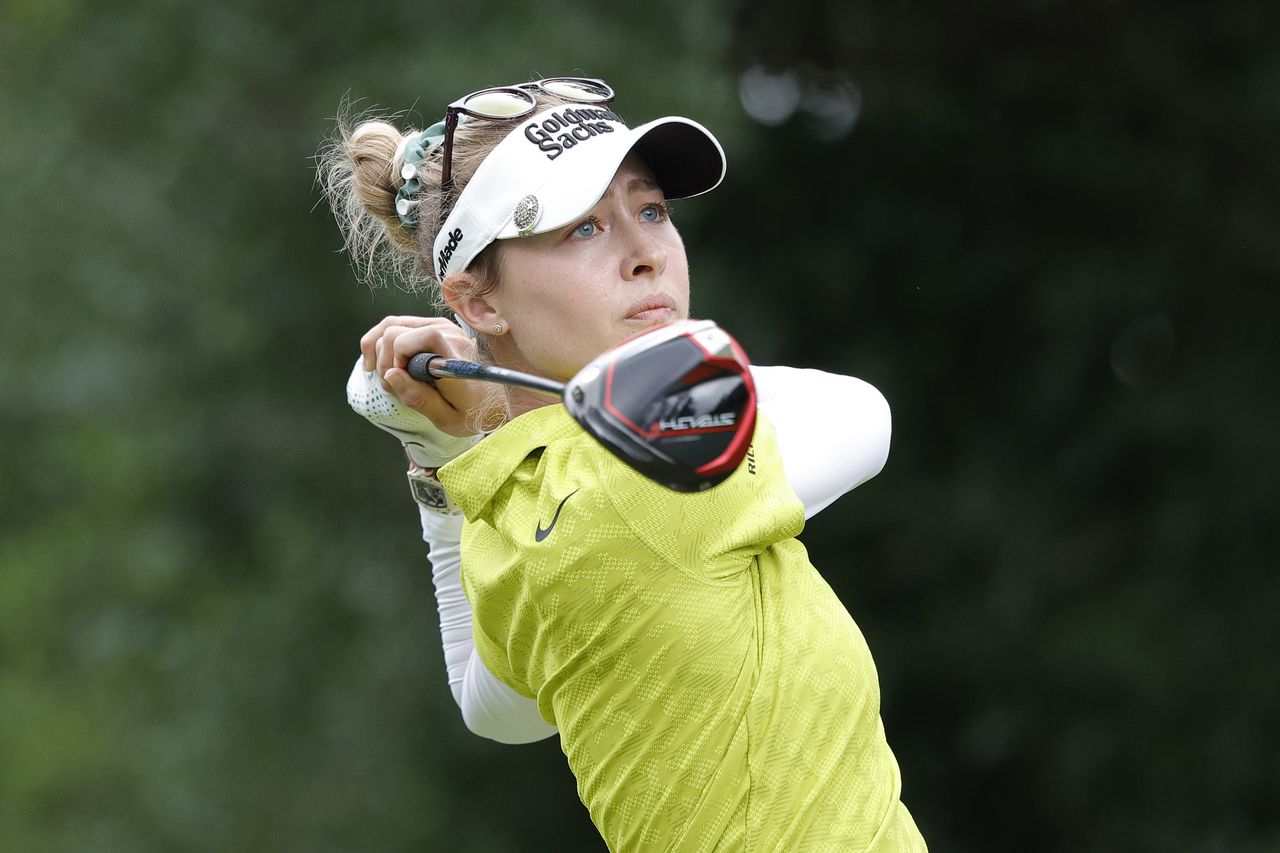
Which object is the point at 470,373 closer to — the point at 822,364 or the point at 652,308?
the point at 652,308

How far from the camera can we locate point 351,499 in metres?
7.17

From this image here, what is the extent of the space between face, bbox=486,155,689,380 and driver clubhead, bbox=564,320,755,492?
1.57 feet

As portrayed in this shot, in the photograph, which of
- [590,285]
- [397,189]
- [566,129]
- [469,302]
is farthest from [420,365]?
[397,189]

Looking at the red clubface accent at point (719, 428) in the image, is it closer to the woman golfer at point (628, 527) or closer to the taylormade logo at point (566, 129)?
the woman golfer at point (628, 527)

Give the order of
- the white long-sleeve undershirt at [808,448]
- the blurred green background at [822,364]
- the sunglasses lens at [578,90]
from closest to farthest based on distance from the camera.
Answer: the white long-sleeve undershirt at [808,448]
the sunglasses lens at [578,90]
the blurred green background at [822,364]

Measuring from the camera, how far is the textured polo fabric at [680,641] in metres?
1.99

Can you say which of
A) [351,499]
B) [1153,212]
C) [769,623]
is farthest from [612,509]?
[351,499]

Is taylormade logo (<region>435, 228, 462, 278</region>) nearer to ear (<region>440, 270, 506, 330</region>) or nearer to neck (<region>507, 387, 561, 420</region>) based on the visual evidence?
ear (<region>440, 270, 506, 330</region>)

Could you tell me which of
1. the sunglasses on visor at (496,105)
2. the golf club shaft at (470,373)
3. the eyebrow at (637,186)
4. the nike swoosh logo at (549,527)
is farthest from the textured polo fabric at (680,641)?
the sunglasses on visor at (496,105)

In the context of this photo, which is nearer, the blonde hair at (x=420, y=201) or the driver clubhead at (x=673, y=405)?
the driver clubhead at (x=673, y=405)

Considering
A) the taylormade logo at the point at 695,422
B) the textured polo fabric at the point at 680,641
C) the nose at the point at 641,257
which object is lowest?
the textured polo fabric at the point at 680,641

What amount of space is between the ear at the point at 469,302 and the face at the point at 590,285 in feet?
0.08

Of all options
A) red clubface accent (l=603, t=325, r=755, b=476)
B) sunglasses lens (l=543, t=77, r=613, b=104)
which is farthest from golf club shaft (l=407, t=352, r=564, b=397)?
sunglasses lens (l=543, t=77, r=613, b=104)

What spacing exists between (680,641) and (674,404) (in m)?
0.41
